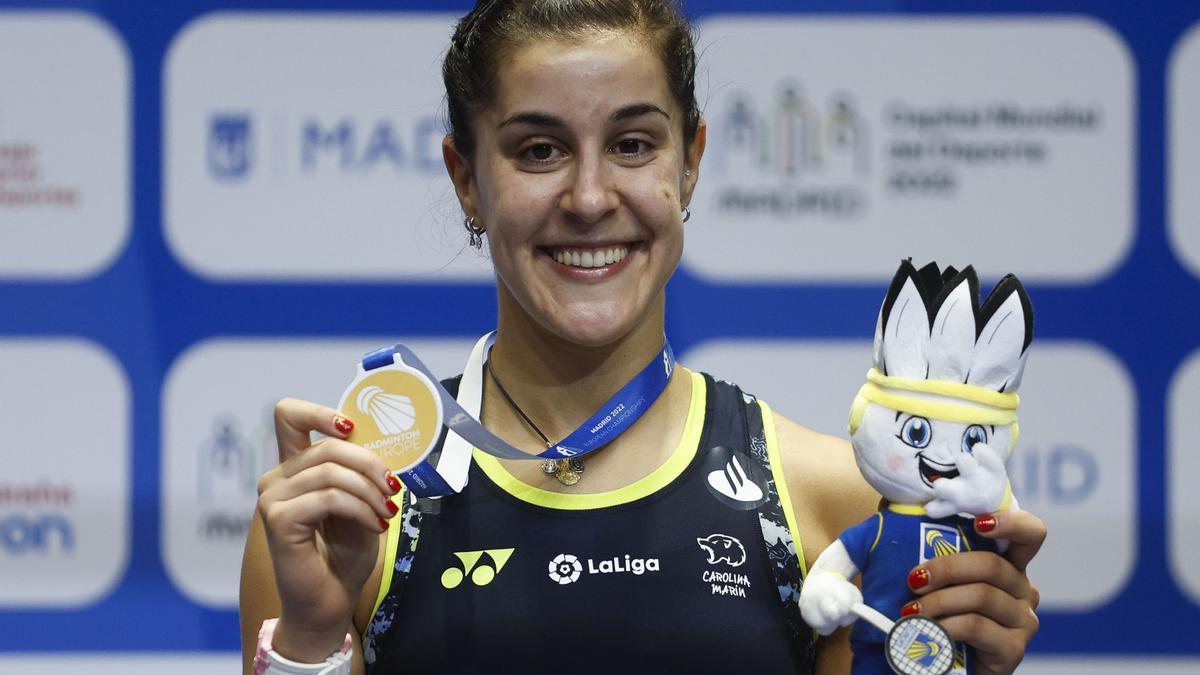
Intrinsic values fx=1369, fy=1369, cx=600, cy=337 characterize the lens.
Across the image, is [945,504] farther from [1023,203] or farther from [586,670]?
[1023,203]

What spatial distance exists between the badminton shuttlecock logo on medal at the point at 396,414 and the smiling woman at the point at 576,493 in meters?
0.04

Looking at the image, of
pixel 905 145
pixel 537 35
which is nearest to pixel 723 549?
pixel 537 35

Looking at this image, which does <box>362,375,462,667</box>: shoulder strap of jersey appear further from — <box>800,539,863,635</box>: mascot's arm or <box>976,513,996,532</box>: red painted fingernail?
<box>976,513,996,532</box>: red painted fingernail

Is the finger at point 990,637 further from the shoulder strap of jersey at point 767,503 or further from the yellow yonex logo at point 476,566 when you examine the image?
the yellow yonex logo at point 476,566

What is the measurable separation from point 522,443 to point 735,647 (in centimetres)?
31

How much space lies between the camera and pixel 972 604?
3.92 feet

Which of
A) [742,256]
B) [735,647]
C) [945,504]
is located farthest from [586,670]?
[742,256]

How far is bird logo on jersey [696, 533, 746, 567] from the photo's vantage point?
1.39m

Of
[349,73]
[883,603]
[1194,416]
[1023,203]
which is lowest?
[1194,416]

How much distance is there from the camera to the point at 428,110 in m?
2.47

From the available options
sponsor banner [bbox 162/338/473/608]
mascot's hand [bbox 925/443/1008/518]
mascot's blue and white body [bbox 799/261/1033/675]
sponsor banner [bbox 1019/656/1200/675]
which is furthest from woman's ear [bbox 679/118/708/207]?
sponsor banner [bbox 1019/656/1200/675]

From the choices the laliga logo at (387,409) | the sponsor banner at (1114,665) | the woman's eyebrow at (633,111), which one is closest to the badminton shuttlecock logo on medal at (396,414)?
the laliga logo at (387,409)

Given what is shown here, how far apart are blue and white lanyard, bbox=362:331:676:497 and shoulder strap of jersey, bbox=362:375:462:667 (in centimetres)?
2

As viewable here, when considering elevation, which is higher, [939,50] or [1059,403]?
[939,50]
